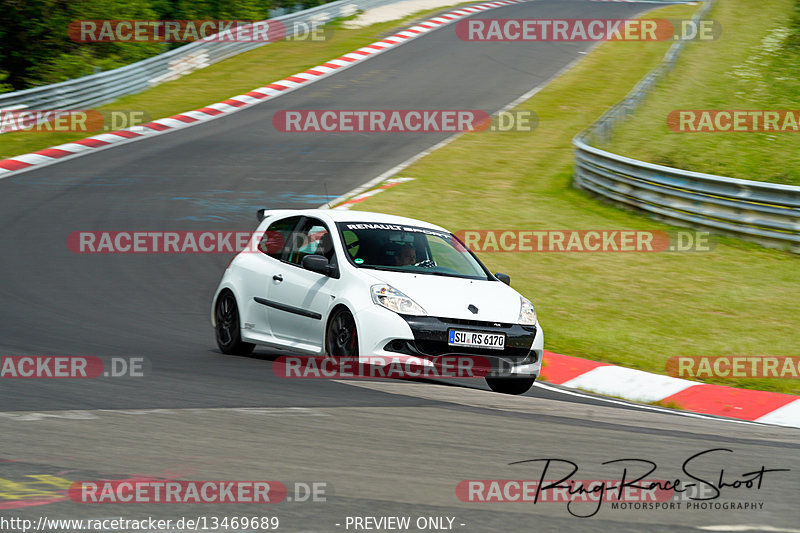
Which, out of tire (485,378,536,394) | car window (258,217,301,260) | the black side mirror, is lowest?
tire (485,378,536,394)

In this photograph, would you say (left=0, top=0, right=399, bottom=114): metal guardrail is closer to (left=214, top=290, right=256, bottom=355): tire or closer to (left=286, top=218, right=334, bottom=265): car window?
(left=214, top=290, right=256, bottom=355): tire

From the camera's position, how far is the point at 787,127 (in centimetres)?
2322

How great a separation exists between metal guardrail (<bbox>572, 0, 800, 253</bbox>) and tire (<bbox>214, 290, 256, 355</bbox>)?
358 inches

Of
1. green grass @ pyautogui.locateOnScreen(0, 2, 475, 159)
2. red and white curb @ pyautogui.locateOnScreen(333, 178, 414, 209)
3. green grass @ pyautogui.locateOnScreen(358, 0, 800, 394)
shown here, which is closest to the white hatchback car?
green grass @ pyautogui.locateOnScreen(358, 0, 800, 394)

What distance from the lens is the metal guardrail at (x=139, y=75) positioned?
2744cm

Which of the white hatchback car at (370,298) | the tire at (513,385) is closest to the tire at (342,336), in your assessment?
the white hatchback car at (370,298)

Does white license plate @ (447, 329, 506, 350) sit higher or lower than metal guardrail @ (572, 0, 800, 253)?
higher

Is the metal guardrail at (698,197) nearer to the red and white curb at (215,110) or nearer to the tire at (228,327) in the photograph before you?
the tire at (228,327)

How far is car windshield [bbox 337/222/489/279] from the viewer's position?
9.72m

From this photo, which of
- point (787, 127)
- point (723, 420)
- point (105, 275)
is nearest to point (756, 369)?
point (723, 420)

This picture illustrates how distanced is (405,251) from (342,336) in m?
1.17

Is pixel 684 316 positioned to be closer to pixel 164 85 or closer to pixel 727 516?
pixel 727 516

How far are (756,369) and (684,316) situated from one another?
2145mm

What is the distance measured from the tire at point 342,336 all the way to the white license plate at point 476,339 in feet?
2.59
